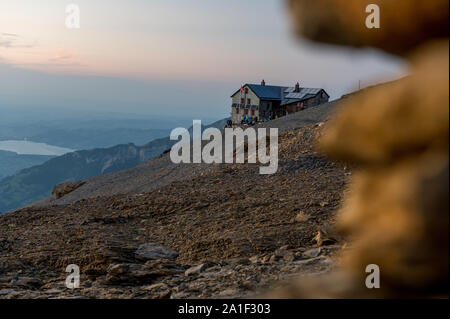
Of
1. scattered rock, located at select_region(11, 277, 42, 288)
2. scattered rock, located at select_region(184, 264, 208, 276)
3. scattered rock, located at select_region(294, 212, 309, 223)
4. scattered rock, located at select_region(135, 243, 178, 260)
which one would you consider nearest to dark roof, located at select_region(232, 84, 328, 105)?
scattered rock, located at select_region(294, 212, 309, 223)

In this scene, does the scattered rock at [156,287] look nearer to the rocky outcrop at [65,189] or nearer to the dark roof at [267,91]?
the rocky outcrop at [65,189]

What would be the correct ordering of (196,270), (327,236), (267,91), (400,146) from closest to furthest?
(400,146) < (196,270) < (327,236) < (267,91)

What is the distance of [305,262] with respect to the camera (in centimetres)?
866

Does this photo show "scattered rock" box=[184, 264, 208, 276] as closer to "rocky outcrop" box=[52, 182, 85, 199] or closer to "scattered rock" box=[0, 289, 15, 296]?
"scattered rock" box=[0, 289, 15, 296]

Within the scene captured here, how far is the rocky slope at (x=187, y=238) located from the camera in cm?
858

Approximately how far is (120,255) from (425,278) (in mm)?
8924

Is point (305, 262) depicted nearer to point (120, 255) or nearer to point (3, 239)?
point (120, 255)

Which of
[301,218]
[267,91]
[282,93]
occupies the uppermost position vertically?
[267,91]

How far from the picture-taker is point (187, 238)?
506 inches

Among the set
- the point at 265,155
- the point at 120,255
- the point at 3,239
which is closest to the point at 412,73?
the point at 120,255

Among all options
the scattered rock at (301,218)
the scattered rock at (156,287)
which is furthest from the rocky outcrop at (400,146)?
the scattered rock at (301,218)

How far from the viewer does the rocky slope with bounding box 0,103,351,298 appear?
8.58 m

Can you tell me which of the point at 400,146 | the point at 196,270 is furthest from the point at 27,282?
the point at 400,146

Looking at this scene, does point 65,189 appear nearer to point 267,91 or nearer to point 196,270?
point 196,270
